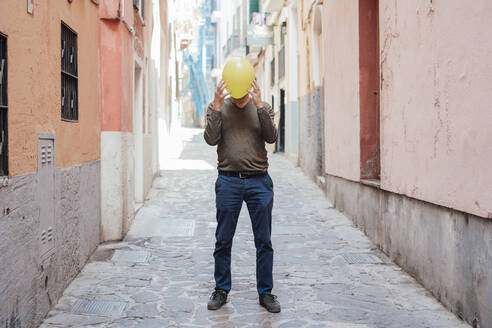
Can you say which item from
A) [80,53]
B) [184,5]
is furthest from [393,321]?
[184,5]

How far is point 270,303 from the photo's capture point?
5.00 meters

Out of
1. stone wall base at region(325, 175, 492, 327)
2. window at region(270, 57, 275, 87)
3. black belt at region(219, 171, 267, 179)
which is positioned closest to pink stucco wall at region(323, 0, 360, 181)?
stone wall base at region(325, 175, 492, 327)

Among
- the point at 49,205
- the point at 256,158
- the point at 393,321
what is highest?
the point at 256,158

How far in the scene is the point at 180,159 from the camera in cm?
2038

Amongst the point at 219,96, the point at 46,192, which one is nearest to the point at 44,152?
the point at 46,192

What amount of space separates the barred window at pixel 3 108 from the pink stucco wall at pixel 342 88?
608cm

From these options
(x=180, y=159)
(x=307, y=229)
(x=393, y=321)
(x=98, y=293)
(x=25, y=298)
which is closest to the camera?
(x=25, y=298)

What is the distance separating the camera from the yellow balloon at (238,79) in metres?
4.78

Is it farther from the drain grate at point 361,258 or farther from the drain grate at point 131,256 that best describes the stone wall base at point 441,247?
the drain grate at point 131,256

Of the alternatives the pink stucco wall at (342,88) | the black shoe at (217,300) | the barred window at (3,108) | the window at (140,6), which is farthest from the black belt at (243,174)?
the window at (140,6)

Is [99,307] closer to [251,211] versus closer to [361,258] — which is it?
[251,211]

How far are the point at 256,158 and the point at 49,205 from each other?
1.75m

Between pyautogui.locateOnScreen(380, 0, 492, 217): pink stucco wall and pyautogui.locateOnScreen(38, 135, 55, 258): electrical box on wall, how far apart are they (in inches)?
131

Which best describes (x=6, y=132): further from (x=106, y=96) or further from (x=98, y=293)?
(x=106, y=96)
